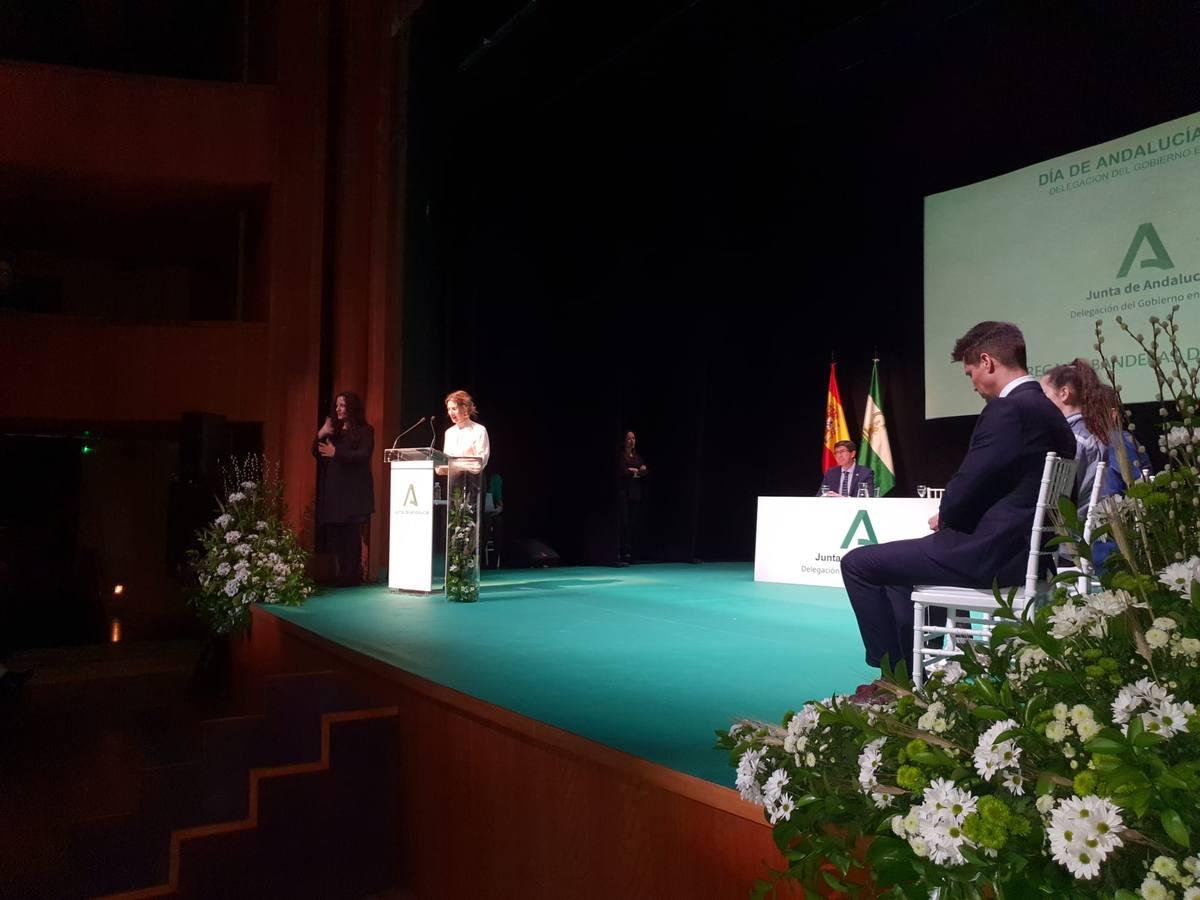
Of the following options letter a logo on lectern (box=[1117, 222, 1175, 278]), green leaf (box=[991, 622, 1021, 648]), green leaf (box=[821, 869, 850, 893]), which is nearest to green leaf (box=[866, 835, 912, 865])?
green leaf (box=[821, 869, 850, 893])

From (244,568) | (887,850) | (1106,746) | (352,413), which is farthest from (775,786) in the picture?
(352,413)

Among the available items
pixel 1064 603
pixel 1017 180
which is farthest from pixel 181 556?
pixel 1064 603

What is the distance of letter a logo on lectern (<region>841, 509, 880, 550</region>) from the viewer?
5.91 metres

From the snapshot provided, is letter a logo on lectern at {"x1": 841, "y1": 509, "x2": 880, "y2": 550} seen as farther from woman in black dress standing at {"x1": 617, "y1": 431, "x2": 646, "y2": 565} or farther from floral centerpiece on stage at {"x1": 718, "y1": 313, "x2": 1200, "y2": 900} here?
floral centerpiece on stage at {"x1": 718, "y1": 313, "x2": 1200, "y2": 900}

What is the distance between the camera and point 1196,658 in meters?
0.89

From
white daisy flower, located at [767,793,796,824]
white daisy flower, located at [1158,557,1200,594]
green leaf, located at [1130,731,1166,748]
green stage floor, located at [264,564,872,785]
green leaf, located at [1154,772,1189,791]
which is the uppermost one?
white daisy flower, located at [1158,557,1200,594]

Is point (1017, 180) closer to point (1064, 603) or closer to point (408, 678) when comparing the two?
point (408, 678)

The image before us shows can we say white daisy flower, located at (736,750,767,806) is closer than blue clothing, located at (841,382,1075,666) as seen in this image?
Yes

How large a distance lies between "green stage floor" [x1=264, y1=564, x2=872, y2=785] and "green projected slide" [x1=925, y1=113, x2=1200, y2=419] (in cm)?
202

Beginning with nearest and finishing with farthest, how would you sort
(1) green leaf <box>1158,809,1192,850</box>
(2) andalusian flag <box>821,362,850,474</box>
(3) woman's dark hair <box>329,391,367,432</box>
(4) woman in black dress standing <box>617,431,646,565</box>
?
1. (1) green leaf <box>1158,809,1192,850</box>
2. (3) woman's dark hair <box>329,391,367,432</box>
3. (2) andalusian flag <box>821,362,850,474</box>
4. (4) woman in black dress standing <box>617,431,646,565</box>

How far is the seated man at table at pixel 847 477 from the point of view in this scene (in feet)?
22.6

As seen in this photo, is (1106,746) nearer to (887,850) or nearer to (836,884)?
(887,850)

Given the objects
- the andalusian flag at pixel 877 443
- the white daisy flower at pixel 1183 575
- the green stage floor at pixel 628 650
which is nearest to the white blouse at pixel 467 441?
the green stage floor at pixel 628 650

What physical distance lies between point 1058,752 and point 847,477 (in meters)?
6.22
